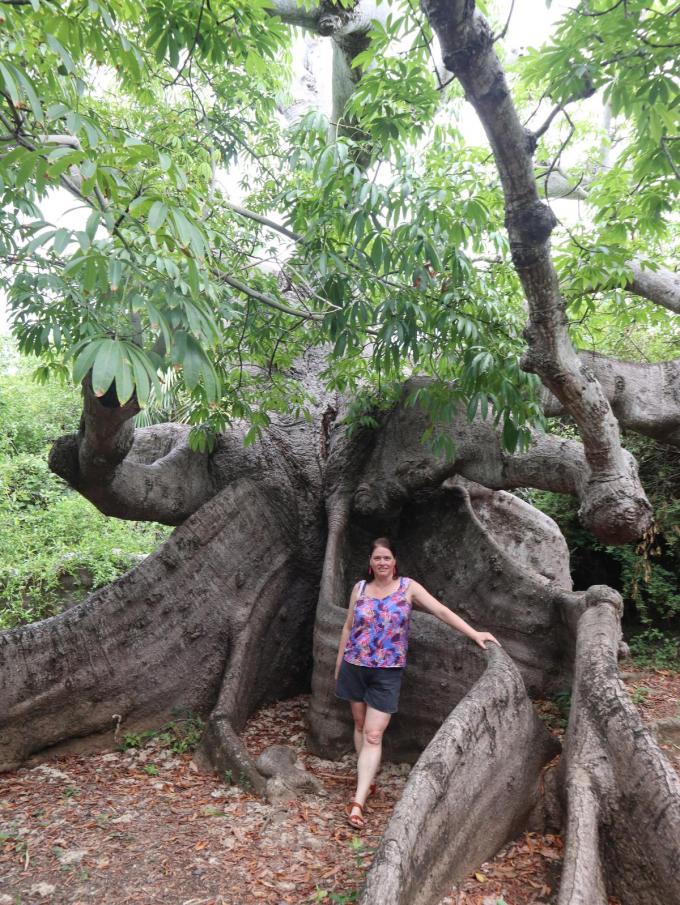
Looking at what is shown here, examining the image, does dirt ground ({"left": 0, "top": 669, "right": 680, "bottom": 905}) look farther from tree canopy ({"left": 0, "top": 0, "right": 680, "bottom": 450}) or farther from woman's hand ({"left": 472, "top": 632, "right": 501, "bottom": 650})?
tree canopy ({"left": 0, "top": 0, "right": 680, "bottom": 450})

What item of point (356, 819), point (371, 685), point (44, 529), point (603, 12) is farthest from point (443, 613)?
point (44, 529)

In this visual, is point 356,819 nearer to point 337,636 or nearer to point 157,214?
point 337,636

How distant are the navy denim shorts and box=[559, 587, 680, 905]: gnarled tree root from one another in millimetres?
1015

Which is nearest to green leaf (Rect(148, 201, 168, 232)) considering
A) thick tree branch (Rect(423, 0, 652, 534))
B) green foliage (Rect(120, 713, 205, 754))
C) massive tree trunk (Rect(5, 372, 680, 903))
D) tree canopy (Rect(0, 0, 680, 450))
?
tree canopy (Rect(0, 0, 680, 450))

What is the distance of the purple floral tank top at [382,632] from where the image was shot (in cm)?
402

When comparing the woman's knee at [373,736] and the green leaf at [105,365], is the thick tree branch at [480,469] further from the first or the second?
the green leaf at [105,365]

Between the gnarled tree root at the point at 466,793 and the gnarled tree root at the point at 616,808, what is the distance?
0.32 metres

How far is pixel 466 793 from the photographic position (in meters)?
3.23

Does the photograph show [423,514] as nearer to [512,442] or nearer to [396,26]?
A: [512,442]

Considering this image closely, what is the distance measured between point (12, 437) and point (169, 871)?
969 cm

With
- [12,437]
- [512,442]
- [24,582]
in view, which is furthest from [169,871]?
[12,437]

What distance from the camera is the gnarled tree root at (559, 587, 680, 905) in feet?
9.23

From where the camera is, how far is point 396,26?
126 inches

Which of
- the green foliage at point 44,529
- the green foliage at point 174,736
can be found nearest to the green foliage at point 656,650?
the green foliage at point 174,736
